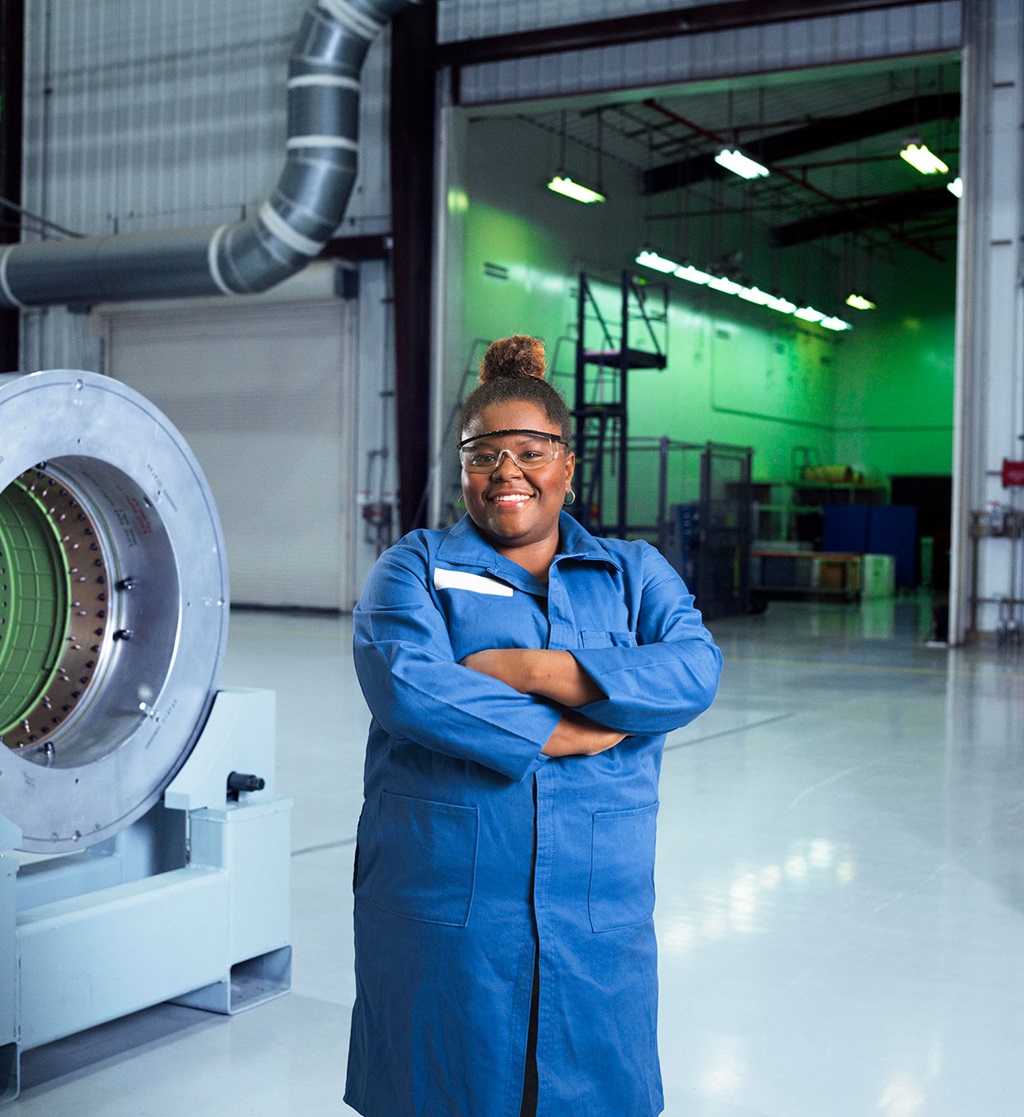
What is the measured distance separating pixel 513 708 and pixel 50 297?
581 inches

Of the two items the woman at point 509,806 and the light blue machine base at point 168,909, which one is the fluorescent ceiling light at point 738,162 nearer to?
the light blue machine base at point 168,909

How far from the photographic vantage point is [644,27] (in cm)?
1302

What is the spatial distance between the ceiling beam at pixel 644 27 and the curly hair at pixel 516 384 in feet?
37.9

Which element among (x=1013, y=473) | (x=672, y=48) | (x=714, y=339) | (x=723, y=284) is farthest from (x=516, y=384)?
(x=714, y=339)

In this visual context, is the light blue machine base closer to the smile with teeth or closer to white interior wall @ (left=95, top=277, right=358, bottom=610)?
the smile with teeth

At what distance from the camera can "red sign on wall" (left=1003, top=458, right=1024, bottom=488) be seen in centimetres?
1222

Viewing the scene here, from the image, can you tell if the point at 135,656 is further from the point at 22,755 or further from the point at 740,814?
the point at 740,814

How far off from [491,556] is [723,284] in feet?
61.0

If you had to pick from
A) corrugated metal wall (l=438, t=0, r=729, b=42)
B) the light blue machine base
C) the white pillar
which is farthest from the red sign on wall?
the light blue machine base

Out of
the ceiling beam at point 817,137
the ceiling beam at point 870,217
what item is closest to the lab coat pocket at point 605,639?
the ceiling beam at point 817,137

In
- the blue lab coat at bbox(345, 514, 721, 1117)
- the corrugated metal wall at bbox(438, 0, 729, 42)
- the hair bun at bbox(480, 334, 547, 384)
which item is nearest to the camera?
the blue lab coat at bbox(345, 514, 721, 1117)

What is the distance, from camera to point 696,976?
3721 mm

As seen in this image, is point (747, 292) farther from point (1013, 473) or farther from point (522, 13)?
point (1013, 473)

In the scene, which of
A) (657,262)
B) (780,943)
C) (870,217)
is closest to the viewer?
(780,943)
